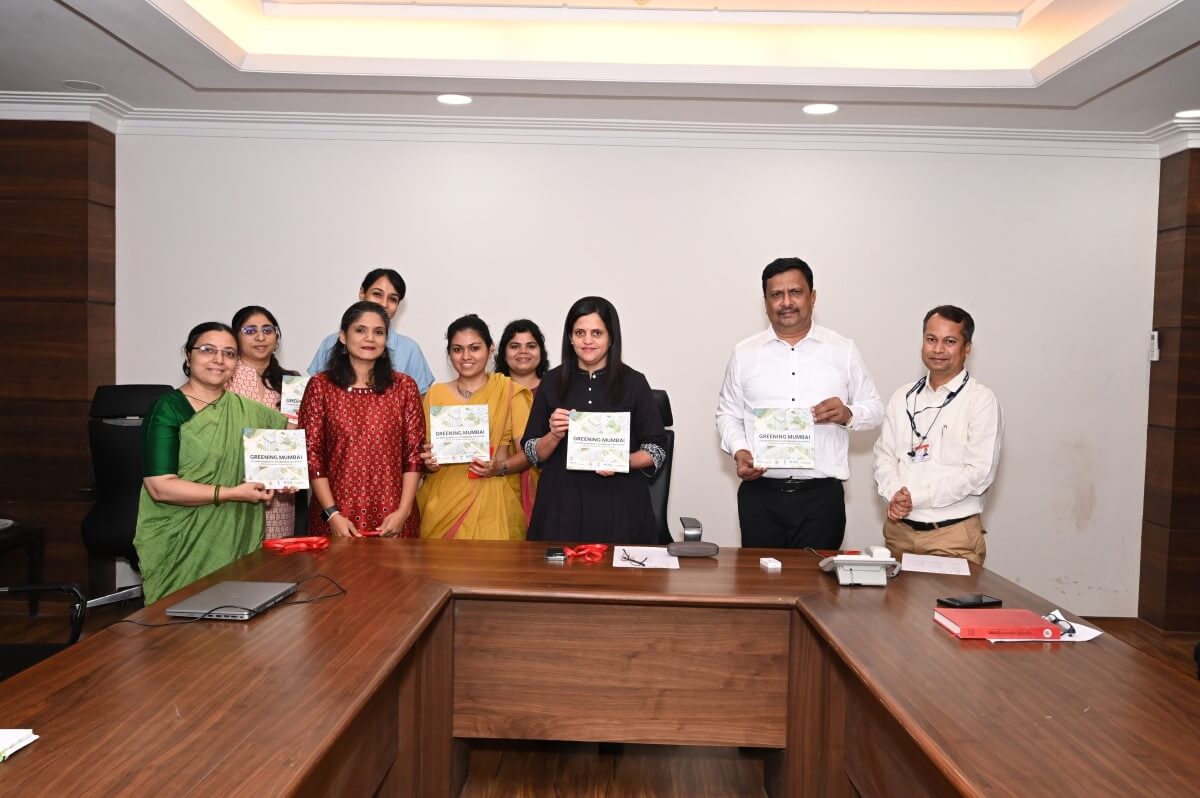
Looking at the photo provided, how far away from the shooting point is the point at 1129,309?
4809 millimetres

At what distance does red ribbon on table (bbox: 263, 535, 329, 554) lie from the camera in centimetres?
278

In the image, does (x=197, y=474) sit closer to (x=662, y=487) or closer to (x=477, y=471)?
(x=477, y=471)

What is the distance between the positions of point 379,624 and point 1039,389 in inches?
160

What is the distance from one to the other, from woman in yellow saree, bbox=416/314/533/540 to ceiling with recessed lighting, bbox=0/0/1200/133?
4.44 feet

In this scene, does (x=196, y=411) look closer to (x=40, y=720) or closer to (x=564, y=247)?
(x=40, y=720)

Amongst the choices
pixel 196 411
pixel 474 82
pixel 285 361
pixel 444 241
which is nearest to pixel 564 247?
pixel 444 241

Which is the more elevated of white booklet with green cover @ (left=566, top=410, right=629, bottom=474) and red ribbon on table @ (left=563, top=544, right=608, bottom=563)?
white booklet with green cover @ (left=566, top=410, right=629, bottom=474)

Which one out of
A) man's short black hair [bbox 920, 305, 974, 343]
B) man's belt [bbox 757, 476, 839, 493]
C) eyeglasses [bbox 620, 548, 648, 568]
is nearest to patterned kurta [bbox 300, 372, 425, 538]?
eyeglasses [bbox 620, 548, 648, 568]

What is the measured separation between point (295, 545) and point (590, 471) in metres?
1.02

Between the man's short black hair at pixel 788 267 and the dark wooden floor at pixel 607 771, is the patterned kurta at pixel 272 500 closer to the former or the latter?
the dark wooden floor at pixel 607 771

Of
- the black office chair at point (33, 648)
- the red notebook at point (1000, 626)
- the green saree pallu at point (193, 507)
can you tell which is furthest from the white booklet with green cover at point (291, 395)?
the red notebook at point (1000, 626)

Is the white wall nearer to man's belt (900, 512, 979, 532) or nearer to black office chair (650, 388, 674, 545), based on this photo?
black office chair (650, 388, 674, 545)

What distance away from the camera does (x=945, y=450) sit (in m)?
3.06

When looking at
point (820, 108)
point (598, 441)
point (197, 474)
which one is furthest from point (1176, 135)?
point (197, 474)
